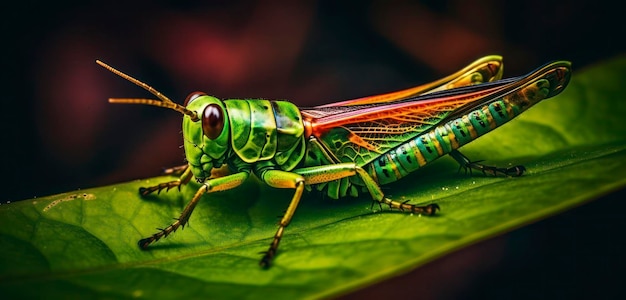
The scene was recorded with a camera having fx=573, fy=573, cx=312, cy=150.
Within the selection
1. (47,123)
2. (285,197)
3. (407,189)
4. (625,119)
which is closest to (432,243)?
(407,189)

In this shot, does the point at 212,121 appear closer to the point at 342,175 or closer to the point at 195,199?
the point at 195,199

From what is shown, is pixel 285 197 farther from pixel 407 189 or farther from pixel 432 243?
pixel 432 243

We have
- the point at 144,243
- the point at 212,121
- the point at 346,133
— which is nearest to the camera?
the point at 144,243

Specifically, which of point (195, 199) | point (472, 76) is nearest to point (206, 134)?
point (195, 199)

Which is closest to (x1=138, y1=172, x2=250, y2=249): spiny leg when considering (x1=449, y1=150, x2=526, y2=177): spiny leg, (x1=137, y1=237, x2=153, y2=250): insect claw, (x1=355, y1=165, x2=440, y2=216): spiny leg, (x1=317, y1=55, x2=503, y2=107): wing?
(x1=137, y1=237, x2=153, y2=250): insect claw

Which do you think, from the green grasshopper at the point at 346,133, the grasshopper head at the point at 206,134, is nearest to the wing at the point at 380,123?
the green grasshopper at the point at 346,133

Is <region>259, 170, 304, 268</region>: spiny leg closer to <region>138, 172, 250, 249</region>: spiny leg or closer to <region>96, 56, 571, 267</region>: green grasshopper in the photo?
<region>96, 56, 571, 267</region>: green grasshopper
